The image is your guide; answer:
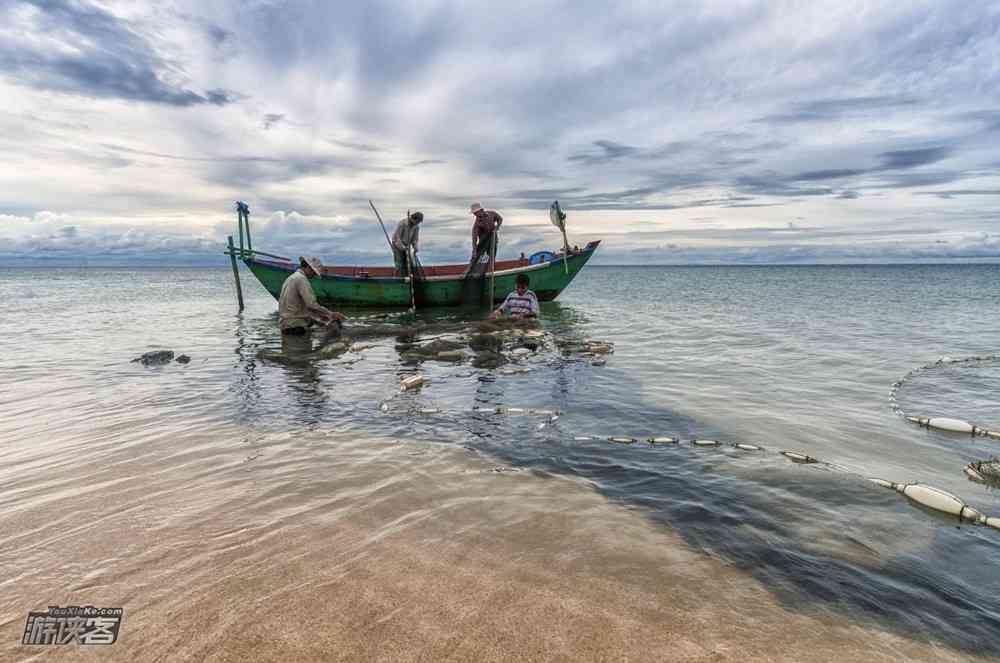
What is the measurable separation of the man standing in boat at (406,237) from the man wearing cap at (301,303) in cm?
742

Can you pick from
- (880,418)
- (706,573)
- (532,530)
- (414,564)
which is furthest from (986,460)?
(414,564)

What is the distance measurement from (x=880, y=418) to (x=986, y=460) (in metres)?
1.75

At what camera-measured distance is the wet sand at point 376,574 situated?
2602 mm

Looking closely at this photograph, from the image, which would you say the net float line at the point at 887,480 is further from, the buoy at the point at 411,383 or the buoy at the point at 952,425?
the buoy at the point at 952,425

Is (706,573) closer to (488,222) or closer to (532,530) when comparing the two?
(532,530)

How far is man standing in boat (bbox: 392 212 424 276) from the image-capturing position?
68.1 feet

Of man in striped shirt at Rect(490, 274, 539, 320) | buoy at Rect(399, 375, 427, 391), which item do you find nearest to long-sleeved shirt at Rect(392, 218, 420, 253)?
man in striped shirt at Rect(490, 274, 539, 320)

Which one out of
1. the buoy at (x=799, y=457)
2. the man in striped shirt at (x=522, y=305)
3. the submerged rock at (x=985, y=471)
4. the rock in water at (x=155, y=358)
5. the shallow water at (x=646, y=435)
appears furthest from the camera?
the man in striped shirt at (x=522, y=305)

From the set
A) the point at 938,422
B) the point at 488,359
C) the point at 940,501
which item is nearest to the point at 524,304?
the point at 488,359

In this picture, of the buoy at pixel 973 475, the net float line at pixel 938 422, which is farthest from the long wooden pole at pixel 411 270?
the buoy at pixel 973 475

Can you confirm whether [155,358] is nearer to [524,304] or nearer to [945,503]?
[524,304]

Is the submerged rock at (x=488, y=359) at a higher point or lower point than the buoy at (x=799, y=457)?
lower

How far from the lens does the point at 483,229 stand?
20.8 meters

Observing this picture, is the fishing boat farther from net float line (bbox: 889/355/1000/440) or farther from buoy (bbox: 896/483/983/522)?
buoy (bbox: 896/483/983/522)
